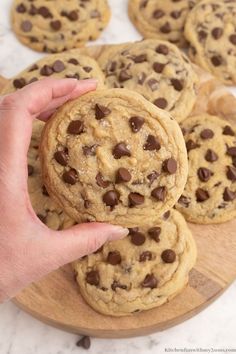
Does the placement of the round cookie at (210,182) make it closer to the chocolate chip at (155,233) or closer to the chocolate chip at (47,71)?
the chocolate chip at (155,233)

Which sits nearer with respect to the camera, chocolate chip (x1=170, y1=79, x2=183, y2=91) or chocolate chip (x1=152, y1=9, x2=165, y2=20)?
chocolate chip (x1=170, y1=79, x2=183, y2=91)

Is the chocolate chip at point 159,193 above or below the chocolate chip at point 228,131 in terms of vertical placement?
above

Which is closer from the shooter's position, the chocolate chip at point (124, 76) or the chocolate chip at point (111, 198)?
the chocolate chip at point (111, 198)

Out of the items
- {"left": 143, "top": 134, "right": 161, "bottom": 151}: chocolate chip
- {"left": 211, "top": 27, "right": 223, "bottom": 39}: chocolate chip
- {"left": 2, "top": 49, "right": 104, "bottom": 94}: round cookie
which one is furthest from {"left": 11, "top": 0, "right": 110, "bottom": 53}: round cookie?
{"left": 143, "top": 134, "right": 161, "bottom": 151}: chocolate chip

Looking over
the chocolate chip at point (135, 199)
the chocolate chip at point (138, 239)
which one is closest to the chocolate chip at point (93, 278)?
the chocolate chip at point (138, 239)

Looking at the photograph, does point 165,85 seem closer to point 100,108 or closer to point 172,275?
point 100,108

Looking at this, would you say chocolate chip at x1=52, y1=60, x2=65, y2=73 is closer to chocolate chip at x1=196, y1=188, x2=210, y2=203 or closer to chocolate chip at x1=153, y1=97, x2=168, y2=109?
chocolate chip at x1=153, y1=97, x2=168, y2=109
